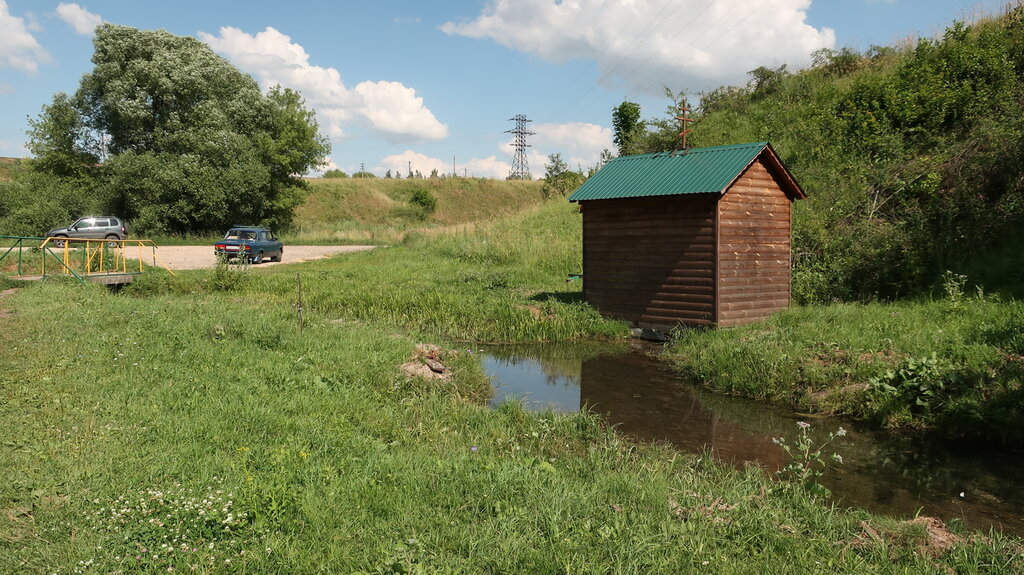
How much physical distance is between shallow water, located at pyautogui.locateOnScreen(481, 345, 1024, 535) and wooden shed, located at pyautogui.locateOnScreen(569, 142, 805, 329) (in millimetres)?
1988

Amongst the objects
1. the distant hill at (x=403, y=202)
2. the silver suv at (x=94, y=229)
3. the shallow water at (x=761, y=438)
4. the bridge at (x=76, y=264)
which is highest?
the distant hill at (x=403, y=202)

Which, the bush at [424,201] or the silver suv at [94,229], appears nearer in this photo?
the silver suv at [94,229]

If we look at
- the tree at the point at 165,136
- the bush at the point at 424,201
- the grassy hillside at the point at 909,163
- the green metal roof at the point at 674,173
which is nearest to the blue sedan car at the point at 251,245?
the tree at the point at 165,136

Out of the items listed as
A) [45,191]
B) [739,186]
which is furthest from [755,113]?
[45,191]

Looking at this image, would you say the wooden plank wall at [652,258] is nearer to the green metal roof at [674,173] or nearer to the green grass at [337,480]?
the green metal roof at [674,173]

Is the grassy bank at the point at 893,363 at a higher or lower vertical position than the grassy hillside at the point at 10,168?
lower

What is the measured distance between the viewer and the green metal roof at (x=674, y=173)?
13.3 m

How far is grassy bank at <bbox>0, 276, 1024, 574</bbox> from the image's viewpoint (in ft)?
13.6

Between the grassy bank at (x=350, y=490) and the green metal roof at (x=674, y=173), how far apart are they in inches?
284

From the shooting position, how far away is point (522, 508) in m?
4.77

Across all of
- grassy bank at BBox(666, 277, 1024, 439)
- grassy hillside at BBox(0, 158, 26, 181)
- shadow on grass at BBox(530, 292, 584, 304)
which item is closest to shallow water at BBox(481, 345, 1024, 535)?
grassy bank at BBox(666, 277, 1024, 439)

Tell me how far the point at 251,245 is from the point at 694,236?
20134 millimetres

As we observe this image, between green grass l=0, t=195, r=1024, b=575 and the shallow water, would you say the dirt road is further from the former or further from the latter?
the shallow water

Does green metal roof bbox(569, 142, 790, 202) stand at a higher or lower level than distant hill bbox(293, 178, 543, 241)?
lower
